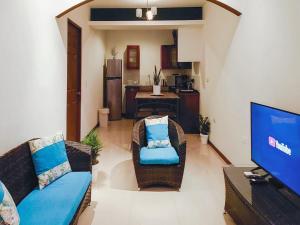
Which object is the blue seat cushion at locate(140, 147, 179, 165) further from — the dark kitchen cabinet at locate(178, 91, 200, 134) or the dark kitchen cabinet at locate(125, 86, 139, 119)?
the dark kitchen cabinet at locate(125, 86, 139, 119)

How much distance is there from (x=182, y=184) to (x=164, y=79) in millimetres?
5363

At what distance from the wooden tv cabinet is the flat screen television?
12 centimetres

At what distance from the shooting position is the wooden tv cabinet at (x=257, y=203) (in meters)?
1.96

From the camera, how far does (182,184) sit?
371 cm

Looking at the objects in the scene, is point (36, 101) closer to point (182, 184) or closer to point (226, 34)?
point (182, 184)

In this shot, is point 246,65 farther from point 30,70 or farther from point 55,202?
point 55,202

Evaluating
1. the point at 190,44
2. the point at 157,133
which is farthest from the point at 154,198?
the point at 190,44

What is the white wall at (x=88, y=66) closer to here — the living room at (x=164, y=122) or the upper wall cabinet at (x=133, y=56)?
the living room at (x=164, y=122)

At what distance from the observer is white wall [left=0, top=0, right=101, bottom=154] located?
2.38 m

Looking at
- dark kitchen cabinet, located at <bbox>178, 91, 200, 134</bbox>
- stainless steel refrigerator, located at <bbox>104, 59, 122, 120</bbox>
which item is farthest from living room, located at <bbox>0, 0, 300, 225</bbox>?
stainless steel refrigerator, located at <bbox>104, 59, 122, 120</bbox>

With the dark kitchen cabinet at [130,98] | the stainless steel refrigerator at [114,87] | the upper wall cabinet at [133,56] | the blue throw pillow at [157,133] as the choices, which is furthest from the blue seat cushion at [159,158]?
the upper wall cabinet at [133,56]

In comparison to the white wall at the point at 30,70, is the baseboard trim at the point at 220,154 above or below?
below

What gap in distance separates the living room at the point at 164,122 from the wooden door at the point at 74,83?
8 cm

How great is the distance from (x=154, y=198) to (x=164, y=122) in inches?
42.9
